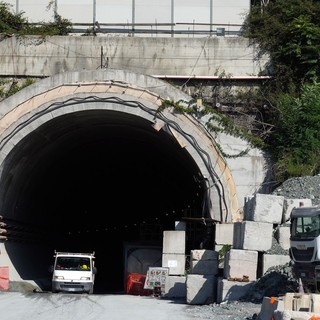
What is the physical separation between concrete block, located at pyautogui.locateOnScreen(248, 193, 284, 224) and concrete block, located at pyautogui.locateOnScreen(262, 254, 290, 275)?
114 cm

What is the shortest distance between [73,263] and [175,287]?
247 inches

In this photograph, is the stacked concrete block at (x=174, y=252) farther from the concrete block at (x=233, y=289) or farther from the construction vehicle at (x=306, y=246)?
the construction vehicle at (x=306, y=246)

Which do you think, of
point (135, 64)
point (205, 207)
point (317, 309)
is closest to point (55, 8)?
point (135, 64)

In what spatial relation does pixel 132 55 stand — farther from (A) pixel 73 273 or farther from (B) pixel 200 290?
(B) pixel 200 290

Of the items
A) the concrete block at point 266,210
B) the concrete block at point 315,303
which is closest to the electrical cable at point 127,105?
the concrete block at point 266,210

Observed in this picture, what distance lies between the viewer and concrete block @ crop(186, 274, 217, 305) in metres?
29.7

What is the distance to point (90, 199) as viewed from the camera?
55.8 m

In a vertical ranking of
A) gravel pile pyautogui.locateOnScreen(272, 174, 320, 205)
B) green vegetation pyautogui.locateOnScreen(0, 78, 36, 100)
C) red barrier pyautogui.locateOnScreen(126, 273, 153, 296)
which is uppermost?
green vegetation pyautogui.locateOnScreen(0, 78, 36, 100)

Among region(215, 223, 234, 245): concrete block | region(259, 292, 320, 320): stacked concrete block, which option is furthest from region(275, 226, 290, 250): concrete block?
region(259, 292, 320, 320): stacked concrete block

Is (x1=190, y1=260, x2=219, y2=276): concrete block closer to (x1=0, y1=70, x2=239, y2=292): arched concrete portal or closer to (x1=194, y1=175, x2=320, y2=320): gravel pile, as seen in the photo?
(x1=194, y1=175, x2=320, y2=320): gravel pile

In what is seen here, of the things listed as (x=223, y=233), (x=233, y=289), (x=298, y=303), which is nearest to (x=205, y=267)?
(x=223, y=233)

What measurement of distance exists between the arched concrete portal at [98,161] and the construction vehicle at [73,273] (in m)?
2.57

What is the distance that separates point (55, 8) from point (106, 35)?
2.94 meters

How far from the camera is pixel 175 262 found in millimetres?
35750
